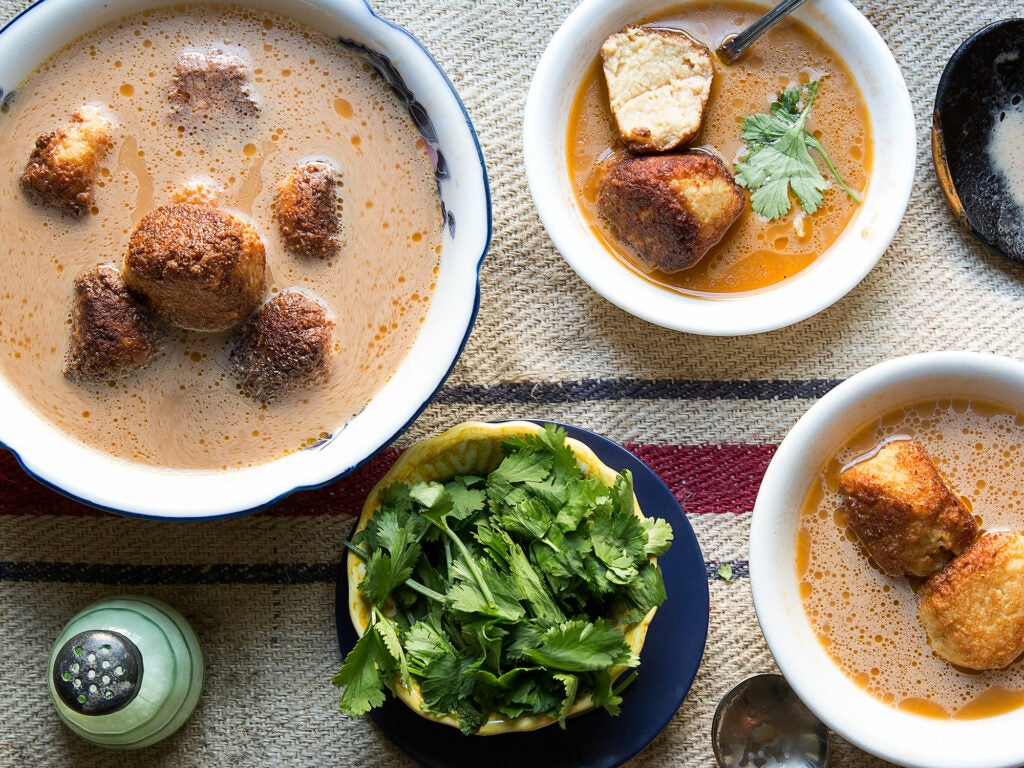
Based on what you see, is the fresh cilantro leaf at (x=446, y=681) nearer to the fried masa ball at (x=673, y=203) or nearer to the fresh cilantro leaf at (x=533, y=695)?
the fresh cilantro leaf at (x=533, y=695)

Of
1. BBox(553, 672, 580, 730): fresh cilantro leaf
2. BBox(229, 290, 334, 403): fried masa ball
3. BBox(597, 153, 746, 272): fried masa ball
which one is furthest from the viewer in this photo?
BBox(597, 153, 746, 272): fried masa ball

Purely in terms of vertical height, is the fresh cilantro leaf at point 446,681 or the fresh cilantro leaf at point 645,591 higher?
the fresh cilantro leaf at point 645,591

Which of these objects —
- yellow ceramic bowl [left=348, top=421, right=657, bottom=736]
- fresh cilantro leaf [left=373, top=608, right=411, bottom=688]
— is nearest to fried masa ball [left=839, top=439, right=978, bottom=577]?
yellow ceramic bowl [left=348, top=421, right=657, bottom=736]

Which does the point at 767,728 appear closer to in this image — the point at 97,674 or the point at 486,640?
the point at 486,640

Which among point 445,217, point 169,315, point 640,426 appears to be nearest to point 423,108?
point 445,217

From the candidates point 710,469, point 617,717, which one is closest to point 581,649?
point 617,717

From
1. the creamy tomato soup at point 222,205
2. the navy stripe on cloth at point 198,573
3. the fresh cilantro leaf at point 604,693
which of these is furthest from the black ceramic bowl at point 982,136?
the fresh cilantro leaf at point 604,693

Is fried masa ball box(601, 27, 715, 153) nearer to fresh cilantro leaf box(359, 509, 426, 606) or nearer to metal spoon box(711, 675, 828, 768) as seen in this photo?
fresh cilantro leaf box(359, 509, 426, 606)
